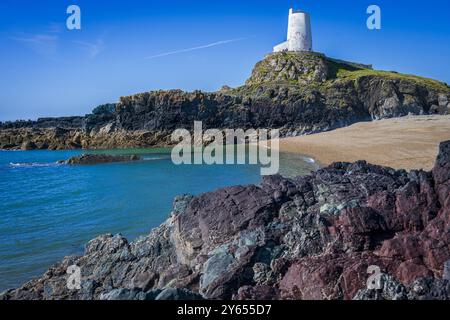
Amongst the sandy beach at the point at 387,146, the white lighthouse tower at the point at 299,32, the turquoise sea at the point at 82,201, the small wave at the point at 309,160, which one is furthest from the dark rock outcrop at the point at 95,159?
the white lighthouse tower at the point at 299,32

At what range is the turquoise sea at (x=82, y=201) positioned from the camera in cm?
1645

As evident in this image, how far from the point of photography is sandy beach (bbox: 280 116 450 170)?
105ft

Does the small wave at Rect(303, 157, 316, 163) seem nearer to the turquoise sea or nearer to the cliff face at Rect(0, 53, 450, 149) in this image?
the turquoise sea

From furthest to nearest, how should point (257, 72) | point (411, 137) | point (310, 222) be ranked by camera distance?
1. point (257, 72)
2. point (411, 137)
3. point (310, 222)

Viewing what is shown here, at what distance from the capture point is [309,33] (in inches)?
3639

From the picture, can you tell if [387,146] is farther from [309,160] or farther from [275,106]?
[275,106]

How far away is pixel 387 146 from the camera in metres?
41.2

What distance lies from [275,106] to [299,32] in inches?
1002

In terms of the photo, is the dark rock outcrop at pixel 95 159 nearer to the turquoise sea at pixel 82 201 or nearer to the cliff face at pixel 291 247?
the turquoise sea at pixel 82 201

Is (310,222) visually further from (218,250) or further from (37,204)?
(37,204)

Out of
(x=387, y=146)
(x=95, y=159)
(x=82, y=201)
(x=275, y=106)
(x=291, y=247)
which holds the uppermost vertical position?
(x=275, y=106)

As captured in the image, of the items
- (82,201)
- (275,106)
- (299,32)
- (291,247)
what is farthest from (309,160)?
(299,32)

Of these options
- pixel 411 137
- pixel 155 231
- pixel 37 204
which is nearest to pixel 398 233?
pixel 155 231
